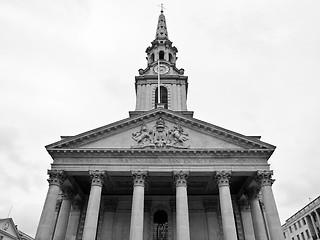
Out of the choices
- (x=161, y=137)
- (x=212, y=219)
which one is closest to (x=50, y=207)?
(x=161, y=137)

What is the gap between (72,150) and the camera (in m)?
22.6

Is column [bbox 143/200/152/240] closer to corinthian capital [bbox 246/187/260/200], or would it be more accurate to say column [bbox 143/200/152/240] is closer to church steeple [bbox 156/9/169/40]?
corinthian capital [bbox 246/187/260/200]

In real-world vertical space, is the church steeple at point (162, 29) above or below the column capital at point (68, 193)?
above

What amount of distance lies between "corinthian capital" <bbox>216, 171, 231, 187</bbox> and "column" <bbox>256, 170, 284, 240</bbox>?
2.44 m

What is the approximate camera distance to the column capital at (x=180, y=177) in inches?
845

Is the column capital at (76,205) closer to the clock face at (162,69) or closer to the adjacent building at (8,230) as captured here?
the clock face at (162,69)

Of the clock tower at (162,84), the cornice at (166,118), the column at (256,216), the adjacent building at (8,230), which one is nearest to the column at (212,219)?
the column at (256,216)

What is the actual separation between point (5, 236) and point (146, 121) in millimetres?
40342

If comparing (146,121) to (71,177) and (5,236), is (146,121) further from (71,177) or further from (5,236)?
(5,236)

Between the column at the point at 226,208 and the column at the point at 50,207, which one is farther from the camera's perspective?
the column at the point at 50,207

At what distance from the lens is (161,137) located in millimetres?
23500

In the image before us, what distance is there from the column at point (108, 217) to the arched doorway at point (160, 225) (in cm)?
397

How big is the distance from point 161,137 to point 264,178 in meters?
8.79

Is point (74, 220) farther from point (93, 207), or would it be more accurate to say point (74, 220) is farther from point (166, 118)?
point (166, 118)
